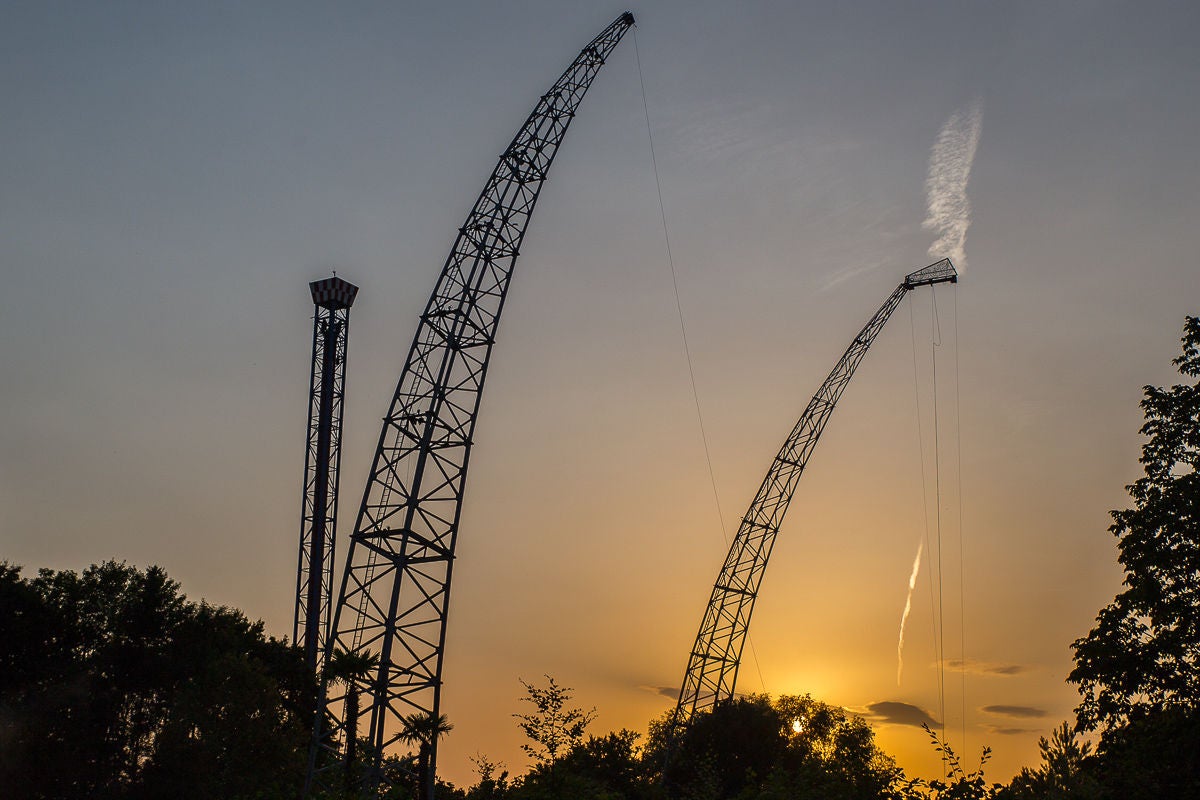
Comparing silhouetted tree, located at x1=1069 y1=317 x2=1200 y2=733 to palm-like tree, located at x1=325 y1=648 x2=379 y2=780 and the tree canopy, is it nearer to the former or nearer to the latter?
palm-like tree, located at x1=325 y1=648 x2=379 y2=780

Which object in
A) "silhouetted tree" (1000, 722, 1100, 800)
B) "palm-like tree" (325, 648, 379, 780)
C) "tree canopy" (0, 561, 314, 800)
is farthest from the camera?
"tree canopy" (0, 561, 314, 800)

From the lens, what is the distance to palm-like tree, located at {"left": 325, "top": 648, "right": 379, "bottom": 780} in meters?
43.1

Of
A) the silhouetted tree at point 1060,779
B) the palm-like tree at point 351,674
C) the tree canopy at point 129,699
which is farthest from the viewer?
the tree canopy at point 129,699

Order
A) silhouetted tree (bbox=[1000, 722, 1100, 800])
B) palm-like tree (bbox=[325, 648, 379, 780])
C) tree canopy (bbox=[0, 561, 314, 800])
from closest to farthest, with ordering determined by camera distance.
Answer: silhouetted tree (bbox=[1000, 722, 1100, 800])
palm-like tree (bbox=[325, 648, 379, 780])
tree canopy (bbox=[0, 561, 314, 800])

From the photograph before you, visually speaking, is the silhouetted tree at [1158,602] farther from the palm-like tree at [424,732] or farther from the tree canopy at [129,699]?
the tree canopy at [129,699]

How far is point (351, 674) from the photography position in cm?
4325

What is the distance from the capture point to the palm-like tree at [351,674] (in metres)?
43.1

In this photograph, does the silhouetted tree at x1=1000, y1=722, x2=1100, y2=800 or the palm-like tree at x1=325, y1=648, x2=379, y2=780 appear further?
the palm-like tree at x1=325, y1=648, x2=379, y2=780

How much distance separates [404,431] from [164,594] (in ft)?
106

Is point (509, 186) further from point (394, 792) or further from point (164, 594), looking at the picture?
point (164, 594)

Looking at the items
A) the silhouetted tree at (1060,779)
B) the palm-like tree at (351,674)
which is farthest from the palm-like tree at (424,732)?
the silhouetted tree at (1060,779)

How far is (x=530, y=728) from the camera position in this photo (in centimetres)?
4431

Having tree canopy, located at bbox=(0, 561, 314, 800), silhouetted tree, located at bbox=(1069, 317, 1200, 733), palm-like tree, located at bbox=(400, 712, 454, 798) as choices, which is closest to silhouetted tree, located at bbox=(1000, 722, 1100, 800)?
silhouetted tree, located at bbox=(1069, 317, 1200, 733)

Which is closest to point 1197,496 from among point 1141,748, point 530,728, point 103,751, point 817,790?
point 1141,748
